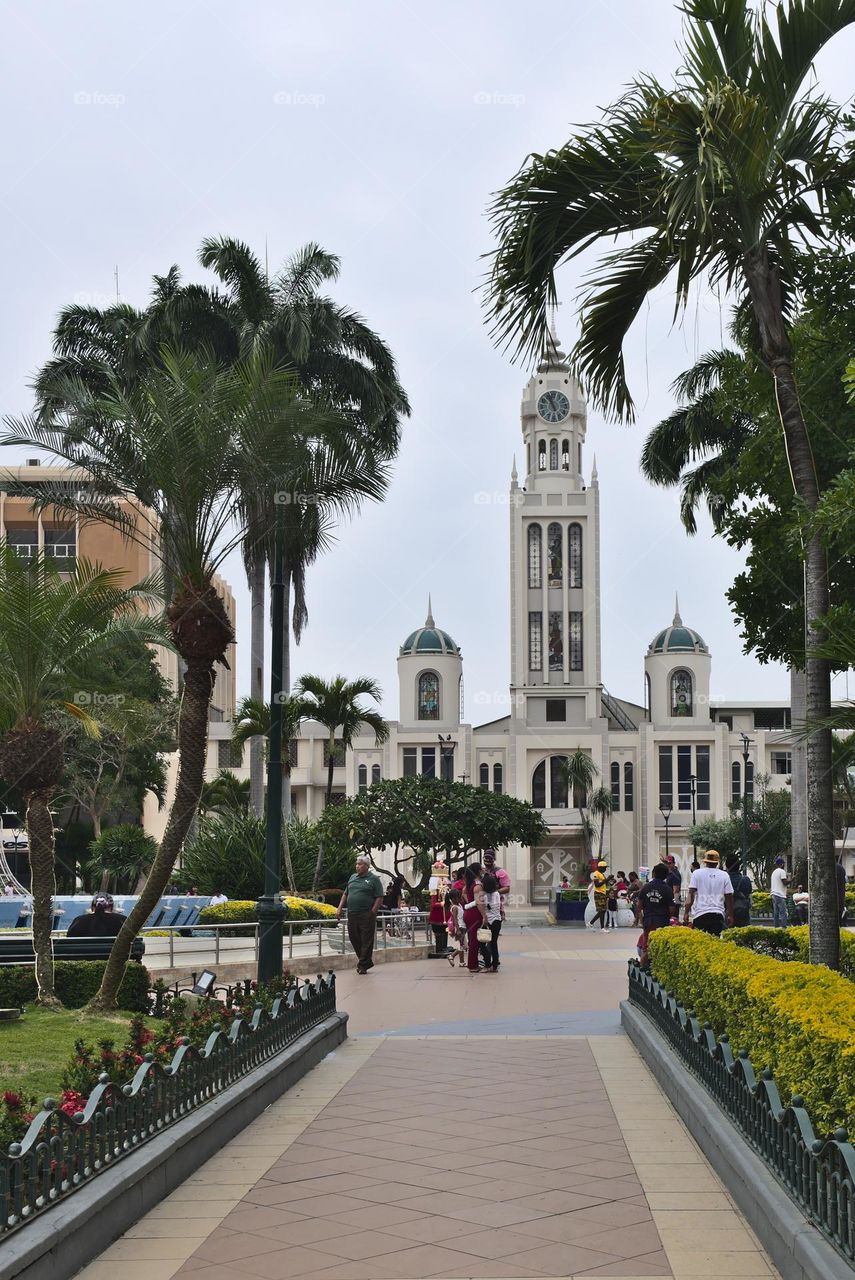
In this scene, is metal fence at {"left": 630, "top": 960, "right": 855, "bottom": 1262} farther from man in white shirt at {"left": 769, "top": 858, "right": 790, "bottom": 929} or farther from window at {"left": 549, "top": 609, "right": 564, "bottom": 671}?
window at {"left": 549, "top": 609, "right": 564, "bottom": 671}

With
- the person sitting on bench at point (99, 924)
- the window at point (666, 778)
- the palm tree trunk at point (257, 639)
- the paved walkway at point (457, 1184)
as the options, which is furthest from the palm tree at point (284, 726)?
the window at point (666, 778)

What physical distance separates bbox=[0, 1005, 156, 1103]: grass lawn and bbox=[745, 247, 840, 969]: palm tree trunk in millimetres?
5252

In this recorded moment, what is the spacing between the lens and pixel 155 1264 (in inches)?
222

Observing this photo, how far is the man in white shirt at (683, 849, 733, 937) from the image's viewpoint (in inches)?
598

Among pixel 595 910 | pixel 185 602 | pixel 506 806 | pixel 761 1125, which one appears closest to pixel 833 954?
pixel 761 1125

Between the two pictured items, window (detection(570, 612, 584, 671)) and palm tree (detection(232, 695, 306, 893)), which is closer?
palm tree (detection(232, 695, 306, 893))

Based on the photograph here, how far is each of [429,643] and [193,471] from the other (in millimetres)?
67525

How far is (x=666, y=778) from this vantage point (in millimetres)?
75250

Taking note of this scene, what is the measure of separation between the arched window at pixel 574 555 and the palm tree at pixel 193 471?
207 ft

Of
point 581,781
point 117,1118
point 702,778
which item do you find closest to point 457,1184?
point 117,1118

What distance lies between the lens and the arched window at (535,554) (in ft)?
253

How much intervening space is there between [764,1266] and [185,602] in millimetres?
9078

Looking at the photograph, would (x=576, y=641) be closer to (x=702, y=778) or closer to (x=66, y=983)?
(x=702, y=778)

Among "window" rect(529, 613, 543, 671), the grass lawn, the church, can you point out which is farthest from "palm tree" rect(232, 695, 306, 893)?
"window" rect(529, 613, 543, 671)
